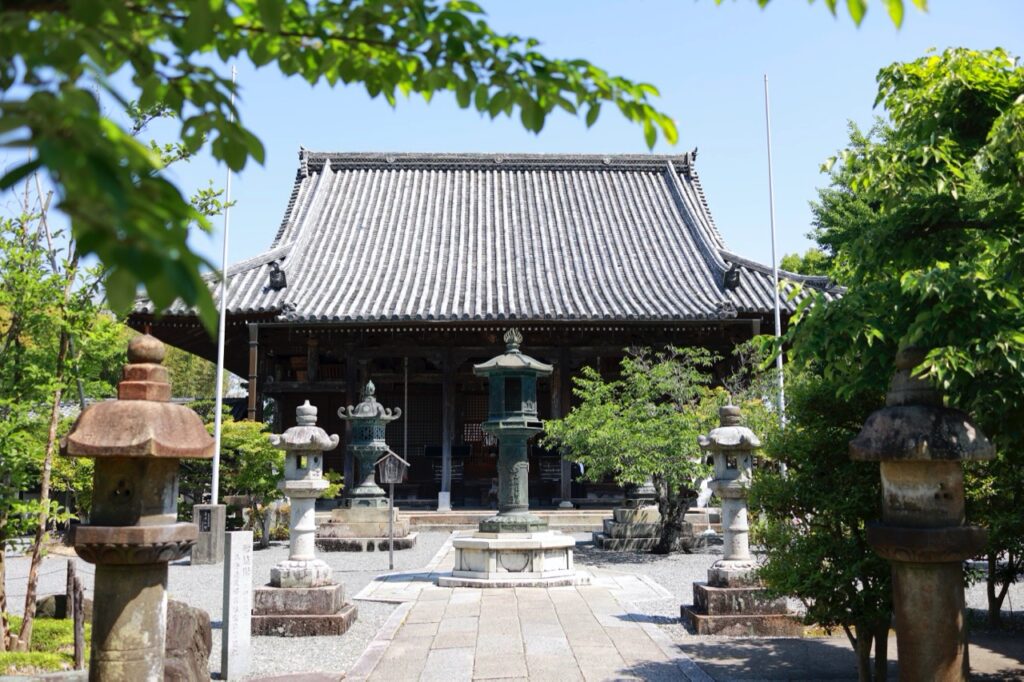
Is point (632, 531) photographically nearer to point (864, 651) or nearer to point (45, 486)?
point (864, 651)

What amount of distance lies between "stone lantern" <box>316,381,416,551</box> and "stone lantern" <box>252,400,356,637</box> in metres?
5.18

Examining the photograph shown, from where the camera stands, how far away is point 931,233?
189 inches

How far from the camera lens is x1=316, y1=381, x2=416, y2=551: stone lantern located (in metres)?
14.8

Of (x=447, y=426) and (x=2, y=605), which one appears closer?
(x=2, y=605)

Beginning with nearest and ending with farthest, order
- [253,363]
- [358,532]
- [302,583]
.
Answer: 1. [302,583]
2. [358,532]
3. [253,363]

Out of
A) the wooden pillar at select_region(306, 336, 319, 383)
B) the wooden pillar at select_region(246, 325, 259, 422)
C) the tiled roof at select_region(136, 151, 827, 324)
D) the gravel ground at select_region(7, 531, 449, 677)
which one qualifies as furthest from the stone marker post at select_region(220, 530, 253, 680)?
the wooden pillar at select_region(306, 336, 319, 383)

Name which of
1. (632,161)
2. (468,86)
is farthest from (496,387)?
(632,161)

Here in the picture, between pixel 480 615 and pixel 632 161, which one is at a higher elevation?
pixel 632 161

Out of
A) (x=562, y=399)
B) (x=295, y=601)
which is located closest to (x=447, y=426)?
(x=562, y=399)

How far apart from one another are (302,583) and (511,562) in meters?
3.04

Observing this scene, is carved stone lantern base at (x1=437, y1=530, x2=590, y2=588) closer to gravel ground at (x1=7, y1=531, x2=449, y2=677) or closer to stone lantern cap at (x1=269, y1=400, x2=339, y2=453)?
gravel ground at (x1=7, y1=531, x2=449, y2=677)

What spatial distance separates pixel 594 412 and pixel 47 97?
41.2 feet

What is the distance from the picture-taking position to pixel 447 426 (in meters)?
18.8

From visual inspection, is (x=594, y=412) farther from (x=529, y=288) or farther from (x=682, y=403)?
(x=529, y=288)
